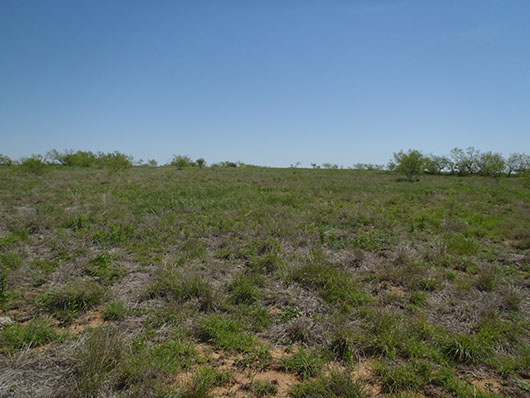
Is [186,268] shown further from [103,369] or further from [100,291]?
[103,369]

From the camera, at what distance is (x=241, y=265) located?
20.9 ft

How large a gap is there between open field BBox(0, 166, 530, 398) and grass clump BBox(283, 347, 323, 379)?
0.06ft

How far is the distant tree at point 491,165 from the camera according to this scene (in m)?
36.3

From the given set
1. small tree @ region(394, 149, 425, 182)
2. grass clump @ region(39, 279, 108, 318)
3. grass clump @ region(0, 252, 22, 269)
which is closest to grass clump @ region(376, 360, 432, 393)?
grass clump @ region(39, 279, 108, 318)

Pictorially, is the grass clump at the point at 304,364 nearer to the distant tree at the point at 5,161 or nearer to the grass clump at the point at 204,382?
the grass clump at the point at 204,382

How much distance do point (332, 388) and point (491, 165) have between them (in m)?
46.0

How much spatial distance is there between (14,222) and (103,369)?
325 inches

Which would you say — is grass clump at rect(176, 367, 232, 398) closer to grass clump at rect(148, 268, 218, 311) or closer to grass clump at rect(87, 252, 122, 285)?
grass clump at rect(148, 268, 218, 311)

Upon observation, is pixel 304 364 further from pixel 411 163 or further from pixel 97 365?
pixel 411 163

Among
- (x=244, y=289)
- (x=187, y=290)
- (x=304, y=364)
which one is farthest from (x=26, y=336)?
(x=304, y=364)

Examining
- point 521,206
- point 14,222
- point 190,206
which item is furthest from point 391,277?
point 521,206

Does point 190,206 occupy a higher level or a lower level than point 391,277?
higher

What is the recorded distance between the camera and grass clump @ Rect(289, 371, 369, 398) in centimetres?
281

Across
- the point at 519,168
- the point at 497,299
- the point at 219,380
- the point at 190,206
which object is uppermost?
the point at 519,168
